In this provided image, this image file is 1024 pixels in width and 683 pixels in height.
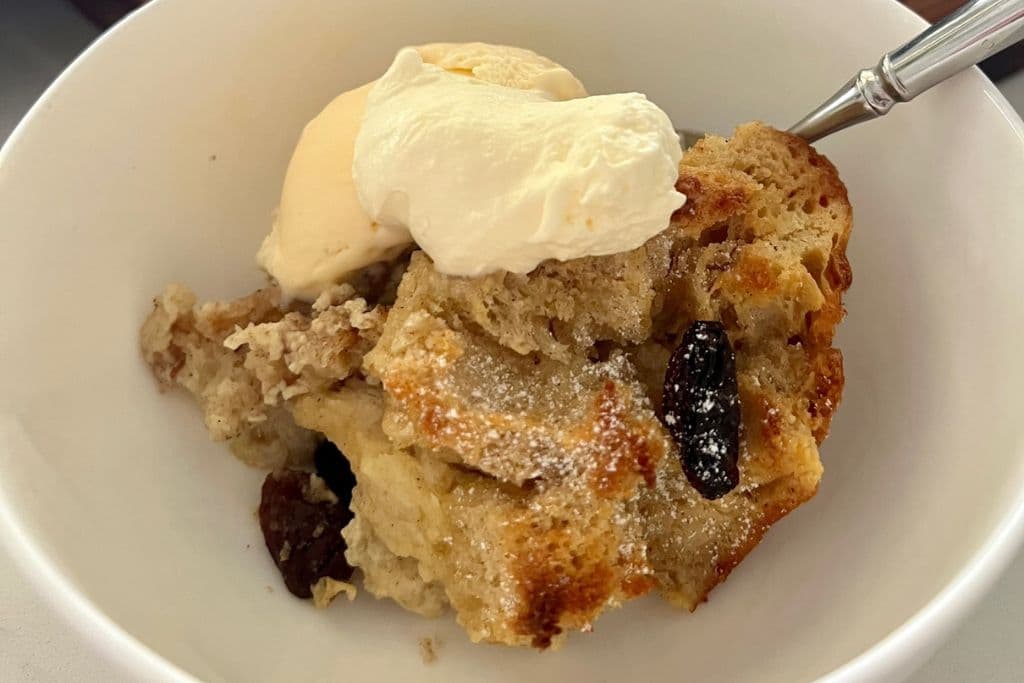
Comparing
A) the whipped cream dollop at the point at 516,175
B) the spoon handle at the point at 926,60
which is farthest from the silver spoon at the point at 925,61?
the whipped cream dollop at the point at 516,175

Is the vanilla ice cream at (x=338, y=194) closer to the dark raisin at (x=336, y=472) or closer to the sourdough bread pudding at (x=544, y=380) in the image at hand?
the sourdough bread pudding at (x=544, y=380)

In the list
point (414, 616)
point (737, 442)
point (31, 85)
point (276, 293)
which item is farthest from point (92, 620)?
point (31, 85)

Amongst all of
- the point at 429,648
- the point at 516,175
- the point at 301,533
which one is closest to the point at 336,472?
the point at 301,533

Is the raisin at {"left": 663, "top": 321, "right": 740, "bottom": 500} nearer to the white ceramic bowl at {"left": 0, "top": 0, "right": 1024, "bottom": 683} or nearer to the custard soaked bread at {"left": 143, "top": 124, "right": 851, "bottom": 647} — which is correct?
the custard soaked bread at {"left": 143, "top": 124, "right": 851, "bottom": 647}

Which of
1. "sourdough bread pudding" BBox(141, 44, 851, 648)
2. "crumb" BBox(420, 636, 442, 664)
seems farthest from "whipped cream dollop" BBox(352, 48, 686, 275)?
"crumb" BBox(420, 636, 442, 664)

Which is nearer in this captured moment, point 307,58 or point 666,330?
point 666,330

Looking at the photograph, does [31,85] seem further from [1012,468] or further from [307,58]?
[1012,468]

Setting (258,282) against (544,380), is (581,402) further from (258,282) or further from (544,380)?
(258,282)
